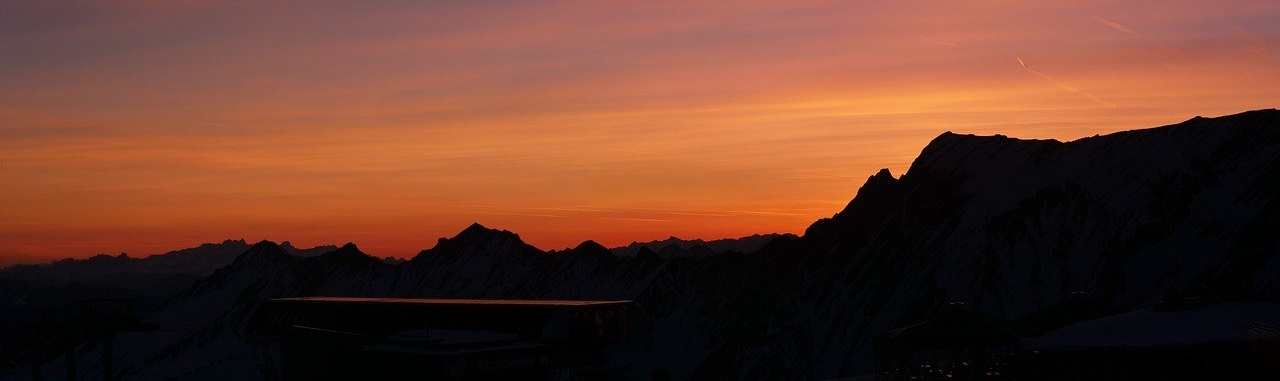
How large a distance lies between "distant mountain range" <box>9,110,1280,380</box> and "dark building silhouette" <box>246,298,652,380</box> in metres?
32.3

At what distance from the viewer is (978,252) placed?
104625 millimetres

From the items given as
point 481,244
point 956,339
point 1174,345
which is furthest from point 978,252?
point 481,244

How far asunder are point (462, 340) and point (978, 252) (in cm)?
5354

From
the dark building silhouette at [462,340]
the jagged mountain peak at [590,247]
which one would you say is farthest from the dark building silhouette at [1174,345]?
the jagged mountain peak at [590,247]

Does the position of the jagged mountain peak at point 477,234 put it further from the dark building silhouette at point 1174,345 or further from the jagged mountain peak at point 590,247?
the dark building silhouette at point 1174,345

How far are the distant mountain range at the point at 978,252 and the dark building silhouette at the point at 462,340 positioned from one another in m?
32.3

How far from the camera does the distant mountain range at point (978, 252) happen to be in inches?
3531

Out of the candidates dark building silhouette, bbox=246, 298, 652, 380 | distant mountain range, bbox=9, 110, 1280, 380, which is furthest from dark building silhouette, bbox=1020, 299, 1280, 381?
distant mountain range, bbox=9, 110, 1280, 380

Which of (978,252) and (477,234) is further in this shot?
(477,234)

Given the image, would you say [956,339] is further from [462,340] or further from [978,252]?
[978,252]

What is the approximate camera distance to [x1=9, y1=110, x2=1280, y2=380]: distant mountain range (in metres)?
89.7

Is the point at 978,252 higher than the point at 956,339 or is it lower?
higher

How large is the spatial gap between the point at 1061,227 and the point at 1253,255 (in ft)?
71.7

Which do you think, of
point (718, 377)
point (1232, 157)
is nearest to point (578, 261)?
point (718, 377)
